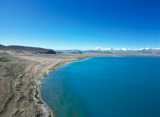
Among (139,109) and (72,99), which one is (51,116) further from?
(139,109)

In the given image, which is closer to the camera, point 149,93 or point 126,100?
point 126,100

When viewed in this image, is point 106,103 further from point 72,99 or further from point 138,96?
point 138,96

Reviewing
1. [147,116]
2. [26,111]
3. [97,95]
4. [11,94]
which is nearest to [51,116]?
[26,111]

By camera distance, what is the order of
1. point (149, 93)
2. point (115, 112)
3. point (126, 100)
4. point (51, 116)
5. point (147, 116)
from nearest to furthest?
point (51, 116) → point (147, 116) → point (115, 112) → point (126, 100) → point (149, 93)

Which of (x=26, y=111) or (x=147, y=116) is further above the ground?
(x=26, y=111)

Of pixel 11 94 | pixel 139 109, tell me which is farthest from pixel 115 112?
pixel 11 94

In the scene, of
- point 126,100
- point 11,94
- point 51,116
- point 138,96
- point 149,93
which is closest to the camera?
point 51,116

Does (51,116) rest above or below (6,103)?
below

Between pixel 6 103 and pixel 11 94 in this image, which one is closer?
pixel 6 103

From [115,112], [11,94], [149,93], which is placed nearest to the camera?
[115,112]
